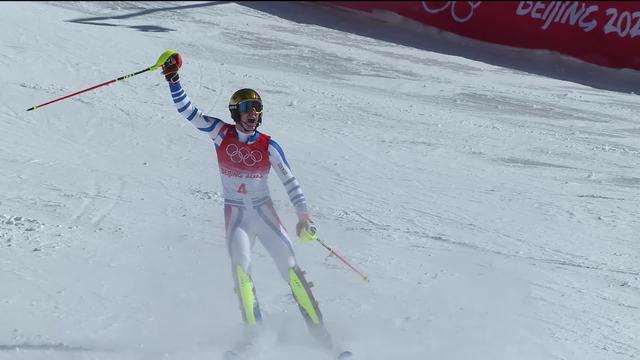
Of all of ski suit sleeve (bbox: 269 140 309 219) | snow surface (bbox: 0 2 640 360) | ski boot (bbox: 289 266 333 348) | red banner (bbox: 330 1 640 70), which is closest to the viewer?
ski boot (bbox: 289 266 333 348)

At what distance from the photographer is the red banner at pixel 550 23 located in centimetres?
1552

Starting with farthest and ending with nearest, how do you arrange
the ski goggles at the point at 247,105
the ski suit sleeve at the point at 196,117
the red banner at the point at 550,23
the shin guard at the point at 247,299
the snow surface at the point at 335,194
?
the red banner at the point at 550,23, the snow surface at the point at 335,194, the ski suit sleeve at the point at 196,117, the ski goggles at the point at 247,105, the shin guard at the point at 247,299

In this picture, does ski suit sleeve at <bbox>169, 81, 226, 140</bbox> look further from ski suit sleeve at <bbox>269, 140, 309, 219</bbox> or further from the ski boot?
the ski boot

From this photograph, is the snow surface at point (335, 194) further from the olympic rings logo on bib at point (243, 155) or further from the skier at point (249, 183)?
the olympic rings logo on bib at point (243, 155)

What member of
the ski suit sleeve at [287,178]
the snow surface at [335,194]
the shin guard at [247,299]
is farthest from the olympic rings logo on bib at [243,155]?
the snow surface at [335,194]

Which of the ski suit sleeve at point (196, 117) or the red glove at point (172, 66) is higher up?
the red glove at point (172, 66)

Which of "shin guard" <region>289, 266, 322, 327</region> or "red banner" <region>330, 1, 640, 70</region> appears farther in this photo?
"red banner" <region>330, 1, 640, 70</region>

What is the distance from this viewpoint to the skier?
6.71 m

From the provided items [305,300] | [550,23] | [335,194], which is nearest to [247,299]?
[305,300]

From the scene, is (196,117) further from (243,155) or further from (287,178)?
(287,178)

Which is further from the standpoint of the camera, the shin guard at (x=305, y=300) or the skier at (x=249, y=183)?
the skier at (x=249, y=183)

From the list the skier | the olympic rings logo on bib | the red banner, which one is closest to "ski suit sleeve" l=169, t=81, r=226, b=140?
the skier

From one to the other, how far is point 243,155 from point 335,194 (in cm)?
347

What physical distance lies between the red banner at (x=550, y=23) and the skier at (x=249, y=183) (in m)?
10.4
